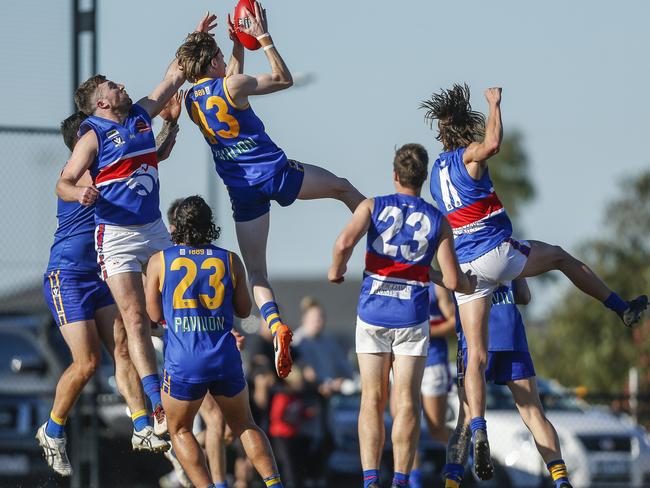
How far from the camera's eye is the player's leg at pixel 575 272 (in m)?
9.28

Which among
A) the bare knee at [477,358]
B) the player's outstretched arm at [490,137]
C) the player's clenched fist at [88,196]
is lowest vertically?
the bare knee at [477,358]

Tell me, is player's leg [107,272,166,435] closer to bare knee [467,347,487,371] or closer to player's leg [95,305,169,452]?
player's leg [95,305,169,452]

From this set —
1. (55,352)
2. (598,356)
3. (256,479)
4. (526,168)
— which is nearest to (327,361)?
(256,479)

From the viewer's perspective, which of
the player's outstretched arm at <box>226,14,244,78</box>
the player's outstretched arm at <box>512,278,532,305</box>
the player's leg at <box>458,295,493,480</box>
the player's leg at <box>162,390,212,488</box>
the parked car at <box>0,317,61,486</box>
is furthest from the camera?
the parked car at <box>0,317,61,486</box>

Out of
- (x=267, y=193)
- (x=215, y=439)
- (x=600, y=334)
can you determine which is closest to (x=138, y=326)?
(x=267, y=193)

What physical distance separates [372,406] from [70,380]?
86.2 inches

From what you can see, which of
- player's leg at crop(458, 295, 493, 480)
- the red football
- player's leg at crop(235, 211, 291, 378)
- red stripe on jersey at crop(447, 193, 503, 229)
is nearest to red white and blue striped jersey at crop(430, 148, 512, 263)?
red stripe on jersey at crop(447, 193, 503, 229)

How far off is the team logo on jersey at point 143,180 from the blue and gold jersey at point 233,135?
1.54ft

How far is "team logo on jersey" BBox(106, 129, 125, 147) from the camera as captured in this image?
8.90 m

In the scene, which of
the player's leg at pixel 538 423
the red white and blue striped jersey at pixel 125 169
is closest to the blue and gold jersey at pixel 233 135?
the red white and blue striped jersey at pixel 125 169

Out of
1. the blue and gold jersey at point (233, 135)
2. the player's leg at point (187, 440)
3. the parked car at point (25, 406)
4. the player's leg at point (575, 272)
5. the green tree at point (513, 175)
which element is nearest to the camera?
the player's leg at point (187, 440)

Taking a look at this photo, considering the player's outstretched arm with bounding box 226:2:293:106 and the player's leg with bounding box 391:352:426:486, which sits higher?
the player's outstretched arm with bounding box 226:2:293:106

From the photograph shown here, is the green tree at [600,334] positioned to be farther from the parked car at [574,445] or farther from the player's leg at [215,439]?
the player's leg at [215,439]

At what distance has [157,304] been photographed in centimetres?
858
